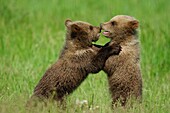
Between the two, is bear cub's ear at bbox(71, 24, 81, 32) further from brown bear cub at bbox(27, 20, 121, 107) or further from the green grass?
the green grass

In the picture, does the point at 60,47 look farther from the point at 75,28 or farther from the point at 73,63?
the point at 73,63

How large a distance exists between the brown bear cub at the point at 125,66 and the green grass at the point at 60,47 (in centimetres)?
21

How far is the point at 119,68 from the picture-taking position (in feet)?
29.9

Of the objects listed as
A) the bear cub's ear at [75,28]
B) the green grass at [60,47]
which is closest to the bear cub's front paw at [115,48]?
the bear cub's ear at [75,28]

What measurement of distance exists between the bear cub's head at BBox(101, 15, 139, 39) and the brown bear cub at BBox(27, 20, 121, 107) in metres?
0.12

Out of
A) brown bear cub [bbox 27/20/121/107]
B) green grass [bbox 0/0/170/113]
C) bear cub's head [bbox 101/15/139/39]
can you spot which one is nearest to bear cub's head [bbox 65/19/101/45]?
brown bear cub [bbox 27/20/121/107]

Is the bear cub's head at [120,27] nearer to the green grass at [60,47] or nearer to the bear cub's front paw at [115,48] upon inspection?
the bear cub's front paw at [115,48]

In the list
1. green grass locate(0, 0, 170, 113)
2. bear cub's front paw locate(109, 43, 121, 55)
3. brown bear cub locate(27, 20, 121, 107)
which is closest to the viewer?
brown bear cub locate(27, 20, 121, 107)

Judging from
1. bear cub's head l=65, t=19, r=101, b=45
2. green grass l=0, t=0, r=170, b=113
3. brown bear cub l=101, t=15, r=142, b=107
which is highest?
bear cub's head l=65, t=19, r=101, b=45

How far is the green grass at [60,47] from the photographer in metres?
9.30

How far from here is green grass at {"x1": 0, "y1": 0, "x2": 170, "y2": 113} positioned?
30.5 feet

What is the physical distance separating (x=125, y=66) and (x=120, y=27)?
59 cm

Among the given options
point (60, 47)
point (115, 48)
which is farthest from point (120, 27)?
point (60, 47)

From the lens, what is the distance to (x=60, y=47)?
→ 12836 mm
